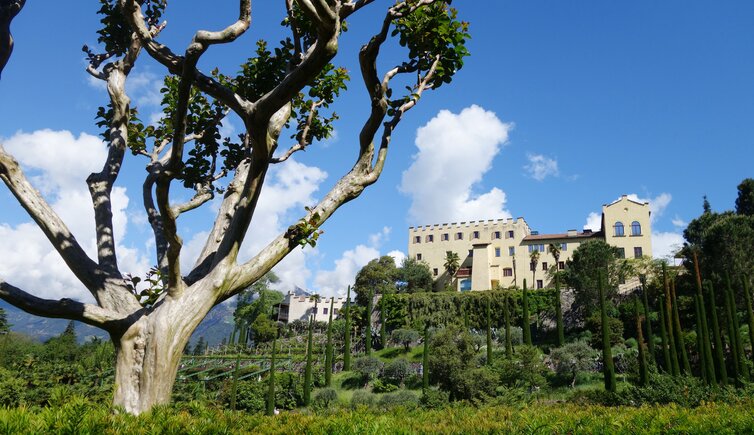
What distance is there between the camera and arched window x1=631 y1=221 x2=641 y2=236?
61897 mm

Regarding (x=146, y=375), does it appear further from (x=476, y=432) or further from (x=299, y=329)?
(x=299, y=329)

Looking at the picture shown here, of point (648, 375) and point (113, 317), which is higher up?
point (113, 317)

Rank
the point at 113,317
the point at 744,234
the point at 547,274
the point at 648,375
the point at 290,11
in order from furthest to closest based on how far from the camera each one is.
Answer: the point at 547,274 → the point at 744,234 → the point at 648,375 → the point at 290,11 → the point at 113,317

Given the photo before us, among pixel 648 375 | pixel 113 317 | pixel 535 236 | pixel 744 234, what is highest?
pixel 535 236

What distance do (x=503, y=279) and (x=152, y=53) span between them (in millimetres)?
65317

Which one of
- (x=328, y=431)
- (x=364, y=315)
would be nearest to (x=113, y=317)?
(x=328, y=431)

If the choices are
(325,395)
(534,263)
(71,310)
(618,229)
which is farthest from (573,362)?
(71,310)

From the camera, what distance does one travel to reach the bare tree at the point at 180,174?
18.4 ft

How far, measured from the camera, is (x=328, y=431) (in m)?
4.38

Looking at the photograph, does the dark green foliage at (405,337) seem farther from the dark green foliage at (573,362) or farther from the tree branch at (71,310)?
the tree branch at (71,310)

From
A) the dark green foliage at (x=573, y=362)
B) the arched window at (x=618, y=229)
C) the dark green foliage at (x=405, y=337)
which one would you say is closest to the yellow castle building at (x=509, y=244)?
the arched window at (x=618, y=229)

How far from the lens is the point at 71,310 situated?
5836 millimetres

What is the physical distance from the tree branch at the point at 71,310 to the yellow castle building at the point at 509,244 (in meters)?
63.2

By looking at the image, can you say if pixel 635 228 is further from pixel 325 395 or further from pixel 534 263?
pixel 325 395
